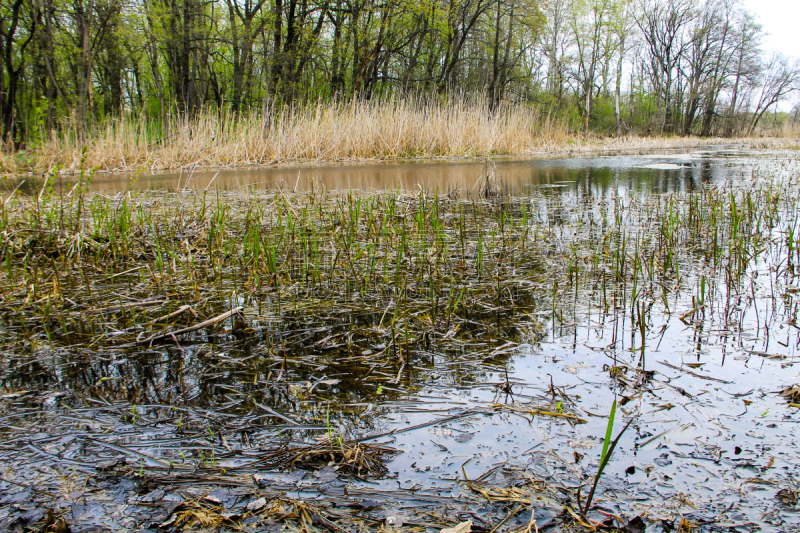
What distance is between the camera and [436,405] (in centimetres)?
145

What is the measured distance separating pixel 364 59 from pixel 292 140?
28.0ft

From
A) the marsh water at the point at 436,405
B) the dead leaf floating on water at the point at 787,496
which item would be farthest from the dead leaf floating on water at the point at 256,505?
the dead leaf floating on water at the point at 787,496

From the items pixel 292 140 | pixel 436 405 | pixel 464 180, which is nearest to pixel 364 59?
pixel 292 140

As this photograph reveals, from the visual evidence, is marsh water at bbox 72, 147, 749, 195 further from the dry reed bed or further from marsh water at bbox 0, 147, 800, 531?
marsh water at bbox 0, 147, 800, 531

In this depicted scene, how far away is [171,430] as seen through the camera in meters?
1.33

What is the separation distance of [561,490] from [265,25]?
67.3 ft

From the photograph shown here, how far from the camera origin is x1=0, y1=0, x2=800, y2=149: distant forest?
54.1 feet

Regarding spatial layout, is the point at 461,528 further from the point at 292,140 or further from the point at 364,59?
the point at 364,59

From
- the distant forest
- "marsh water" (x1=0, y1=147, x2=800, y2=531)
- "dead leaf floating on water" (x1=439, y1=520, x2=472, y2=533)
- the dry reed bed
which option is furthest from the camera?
the distant forest

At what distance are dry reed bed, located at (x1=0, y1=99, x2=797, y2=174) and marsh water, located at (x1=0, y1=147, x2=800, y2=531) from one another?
7716 millimetres

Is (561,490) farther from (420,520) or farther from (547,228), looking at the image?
(547,228)

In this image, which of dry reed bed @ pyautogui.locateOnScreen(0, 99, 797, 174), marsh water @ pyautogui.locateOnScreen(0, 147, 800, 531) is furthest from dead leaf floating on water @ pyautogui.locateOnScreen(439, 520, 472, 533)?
dry reed bed @ pyautogui.locateOnScreen(0, 99, 797, 174)

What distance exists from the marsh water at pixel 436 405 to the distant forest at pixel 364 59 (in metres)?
10.0

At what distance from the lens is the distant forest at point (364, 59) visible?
16484mm
